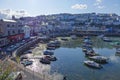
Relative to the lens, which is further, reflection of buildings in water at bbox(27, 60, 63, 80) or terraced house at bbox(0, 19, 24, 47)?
terraced house at bbox(0, 19, 24, 47)

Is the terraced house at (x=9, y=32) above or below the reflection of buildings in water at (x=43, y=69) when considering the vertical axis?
above

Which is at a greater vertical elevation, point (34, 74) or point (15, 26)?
point (15, 26)

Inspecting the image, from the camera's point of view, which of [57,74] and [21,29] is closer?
[57,74]

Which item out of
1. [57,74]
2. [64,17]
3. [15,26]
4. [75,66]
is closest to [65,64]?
[75,66]

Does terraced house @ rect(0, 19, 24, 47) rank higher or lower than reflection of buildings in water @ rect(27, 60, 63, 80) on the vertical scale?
higher

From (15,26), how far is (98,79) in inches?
Result: 1569

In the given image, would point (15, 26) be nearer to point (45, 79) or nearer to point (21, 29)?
point (21, 29)

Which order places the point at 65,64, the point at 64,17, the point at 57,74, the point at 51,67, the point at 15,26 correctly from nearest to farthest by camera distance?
1. the point at 57,74
2. the point at 51,67
3. the point at 65,64
4. the point at 15,26
5. the point at 64,17

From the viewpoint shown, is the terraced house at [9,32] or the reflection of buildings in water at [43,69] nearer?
the reflection of buildings in water at [43,69]

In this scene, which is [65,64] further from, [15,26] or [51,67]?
[15,26]

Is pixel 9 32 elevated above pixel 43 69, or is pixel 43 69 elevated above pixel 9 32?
pixel 9 32

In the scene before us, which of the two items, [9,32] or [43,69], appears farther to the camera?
[9,32]

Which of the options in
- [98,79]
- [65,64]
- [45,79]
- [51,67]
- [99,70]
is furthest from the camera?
[65,64]

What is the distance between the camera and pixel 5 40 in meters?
54.1
